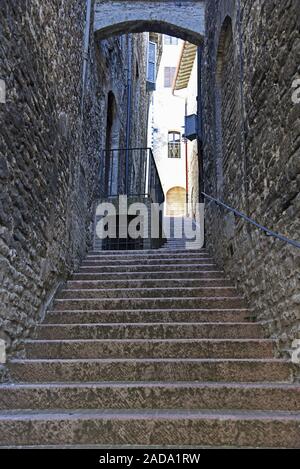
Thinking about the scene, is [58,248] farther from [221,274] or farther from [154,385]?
[154,385]

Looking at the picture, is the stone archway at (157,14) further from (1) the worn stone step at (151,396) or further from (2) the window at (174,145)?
(2) the window at (174,145)

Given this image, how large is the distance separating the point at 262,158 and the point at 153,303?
172cm

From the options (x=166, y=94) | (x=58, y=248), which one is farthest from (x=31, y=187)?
(x=166, y=94)

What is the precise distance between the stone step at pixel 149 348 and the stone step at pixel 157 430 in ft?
3.06

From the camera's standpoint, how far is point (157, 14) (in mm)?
7848

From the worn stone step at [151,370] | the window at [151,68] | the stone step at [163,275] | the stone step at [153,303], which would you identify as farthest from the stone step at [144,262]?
the window at [151,68]

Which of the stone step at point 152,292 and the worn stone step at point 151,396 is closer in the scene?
the worn stone step at point 151,396

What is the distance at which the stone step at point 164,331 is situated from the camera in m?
3.85

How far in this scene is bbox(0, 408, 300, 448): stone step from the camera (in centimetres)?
247

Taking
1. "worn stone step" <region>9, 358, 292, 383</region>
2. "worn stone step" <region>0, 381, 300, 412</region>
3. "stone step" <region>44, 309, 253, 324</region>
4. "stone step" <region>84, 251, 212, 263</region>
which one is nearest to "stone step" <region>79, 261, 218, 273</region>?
"stone step" <region>84, 251, 212, 263</region>

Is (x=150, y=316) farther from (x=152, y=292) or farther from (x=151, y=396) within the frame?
(x=151, y=396)

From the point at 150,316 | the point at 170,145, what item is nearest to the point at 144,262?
the point at 150,316

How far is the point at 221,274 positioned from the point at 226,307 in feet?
2.86

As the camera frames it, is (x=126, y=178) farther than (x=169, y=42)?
No
